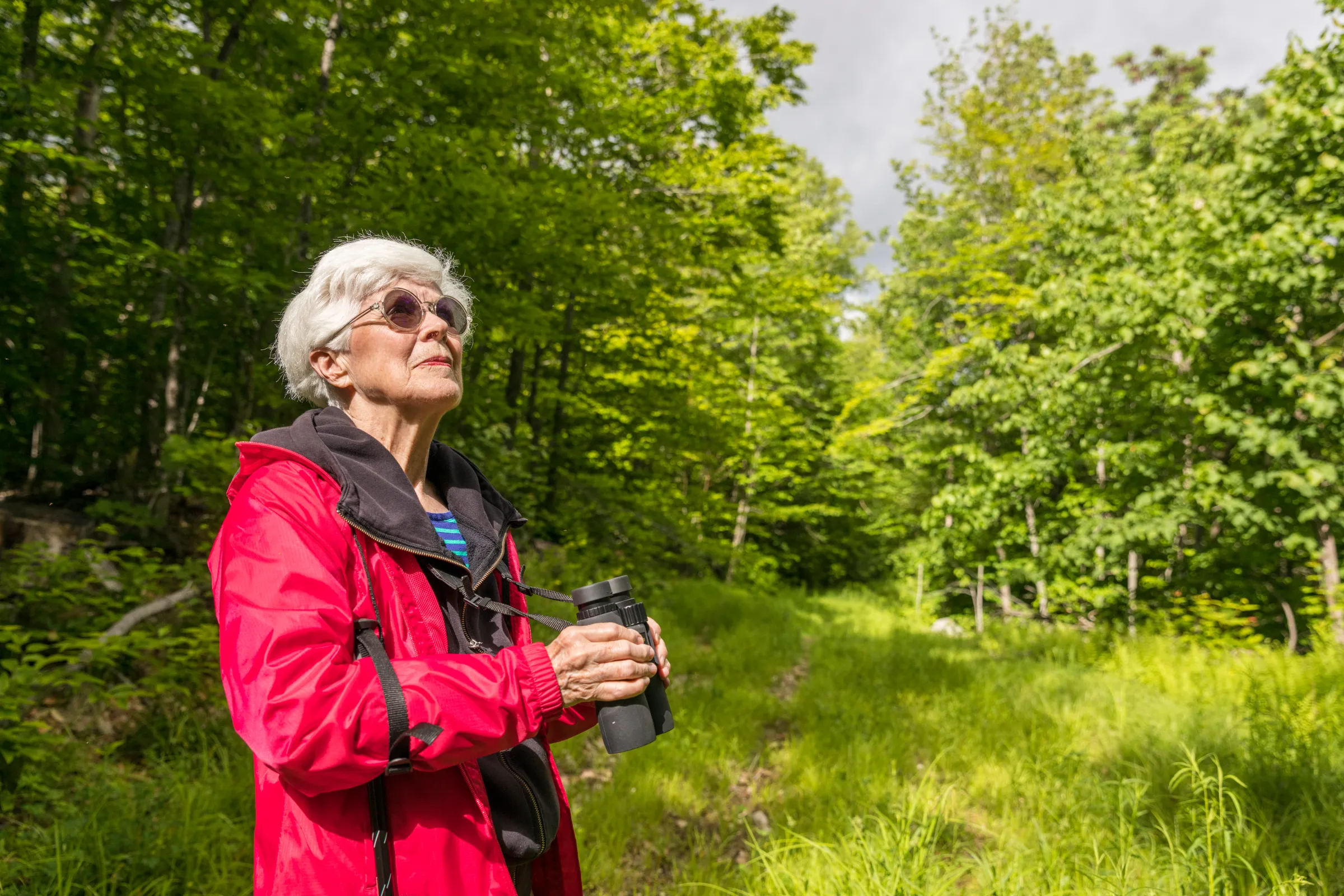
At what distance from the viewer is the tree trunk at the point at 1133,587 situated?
31.6 ft

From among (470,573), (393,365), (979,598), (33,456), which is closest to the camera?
(470,573)

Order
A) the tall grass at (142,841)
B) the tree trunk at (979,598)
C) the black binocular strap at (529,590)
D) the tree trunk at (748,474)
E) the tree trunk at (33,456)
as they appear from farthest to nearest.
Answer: the tree trunk at (748,474), the tree trunk at (979,598), the tree trunk at (33,456), the tall grass at (142,841), the black binocular strap at (529,590)

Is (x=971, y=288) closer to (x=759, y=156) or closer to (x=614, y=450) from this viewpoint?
(x=759, y=156)

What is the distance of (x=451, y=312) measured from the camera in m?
1.66

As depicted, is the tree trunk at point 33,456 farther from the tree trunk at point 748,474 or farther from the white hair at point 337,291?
the tree trunk at point 748,474

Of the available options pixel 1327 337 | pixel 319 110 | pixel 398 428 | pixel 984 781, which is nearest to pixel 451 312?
pixel 398 428

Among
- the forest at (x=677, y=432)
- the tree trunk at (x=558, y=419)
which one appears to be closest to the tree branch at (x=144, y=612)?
the forest at (x=677, y=432)

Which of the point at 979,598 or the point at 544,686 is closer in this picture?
the point at 544,686

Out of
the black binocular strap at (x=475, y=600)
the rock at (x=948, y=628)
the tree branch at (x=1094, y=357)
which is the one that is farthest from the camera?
the rock at (x=948, y=628)

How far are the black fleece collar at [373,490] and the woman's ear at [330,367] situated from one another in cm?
12

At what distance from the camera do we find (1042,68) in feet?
52.1

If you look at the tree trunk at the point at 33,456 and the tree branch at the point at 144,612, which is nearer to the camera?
the tree branch at the point at 144,612

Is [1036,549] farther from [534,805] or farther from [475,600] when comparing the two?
[475,600]

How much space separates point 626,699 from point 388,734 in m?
0.44
